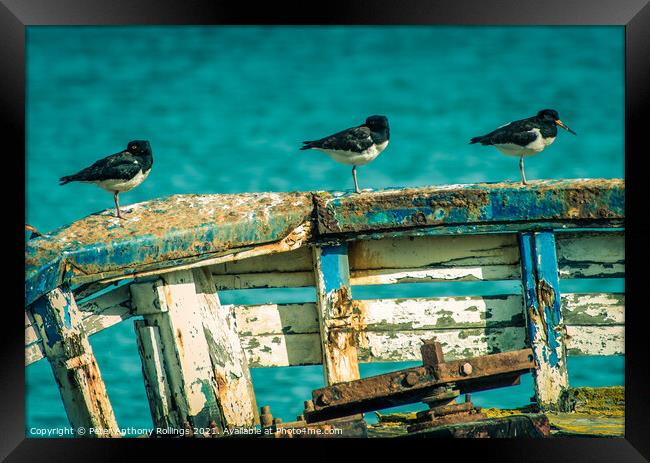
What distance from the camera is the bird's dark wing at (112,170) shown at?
683 cm

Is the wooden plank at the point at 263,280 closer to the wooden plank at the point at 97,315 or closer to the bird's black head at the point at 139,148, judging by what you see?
the wooden plank at the point at 97,315

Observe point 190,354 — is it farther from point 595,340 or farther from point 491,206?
point 595,340

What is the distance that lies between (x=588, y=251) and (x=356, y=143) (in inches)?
71.5

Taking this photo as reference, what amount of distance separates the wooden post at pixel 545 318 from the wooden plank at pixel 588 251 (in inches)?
4.9

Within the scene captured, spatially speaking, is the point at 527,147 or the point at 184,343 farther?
the point at 527,147

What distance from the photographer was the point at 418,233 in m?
6.03

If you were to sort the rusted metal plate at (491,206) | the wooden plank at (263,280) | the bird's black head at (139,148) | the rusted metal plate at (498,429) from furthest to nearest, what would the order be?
the bird's black head at (139,148) < the wooden plank at (263,280) < the rusted metal plate at (491,206) < the rusted metal plate at (498,429)

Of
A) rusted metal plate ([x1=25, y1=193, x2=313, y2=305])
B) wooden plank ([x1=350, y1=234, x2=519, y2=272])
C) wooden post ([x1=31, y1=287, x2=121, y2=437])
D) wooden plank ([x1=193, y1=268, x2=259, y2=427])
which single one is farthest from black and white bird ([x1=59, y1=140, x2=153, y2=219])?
wooden plank ([x1=350, y1=234, x2=519, y2=272])

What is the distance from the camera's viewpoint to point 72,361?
579cm

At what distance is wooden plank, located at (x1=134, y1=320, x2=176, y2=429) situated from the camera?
239 inches

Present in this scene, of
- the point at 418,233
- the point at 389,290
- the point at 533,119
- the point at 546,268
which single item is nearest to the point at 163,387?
the point at 418,233

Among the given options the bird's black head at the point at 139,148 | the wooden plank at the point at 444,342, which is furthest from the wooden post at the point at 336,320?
the bird's black head at the point at 139,148

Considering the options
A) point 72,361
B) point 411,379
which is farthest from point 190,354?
point 411,379

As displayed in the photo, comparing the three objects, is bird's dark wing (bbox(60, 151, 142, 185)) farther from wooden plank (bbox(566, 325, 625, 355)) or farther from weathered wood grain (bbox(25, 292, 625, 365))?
wooden plank (bbox(566, 325, 625, 355))
